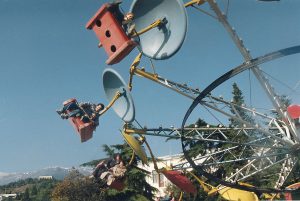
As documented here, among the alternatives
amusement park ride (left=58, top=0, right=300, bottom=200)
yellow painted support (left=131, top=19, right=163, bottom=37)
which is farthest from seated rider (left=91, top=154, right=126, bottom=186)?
yellow painted support (left=131, top=19, right=163, bottom=37)

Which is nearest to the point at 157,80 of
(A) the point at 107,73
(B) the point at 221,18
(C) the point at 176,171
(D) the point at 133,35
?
(A) the point at 107,73

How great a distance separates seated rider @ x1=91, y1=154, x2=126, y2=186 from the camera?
75.0ft

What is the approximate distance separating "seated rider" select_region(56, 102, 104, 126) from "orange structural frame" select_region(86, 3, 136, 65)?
4.37 m

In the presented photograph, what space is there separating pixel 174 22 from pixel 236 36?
280cm

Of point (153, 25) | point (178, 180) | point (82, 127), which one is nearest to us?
point (153, 25)

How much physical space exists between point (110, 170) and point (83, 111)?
12.5 feet

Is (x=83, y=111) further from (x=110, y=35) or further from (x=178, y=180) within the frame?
(x=178, y=180)

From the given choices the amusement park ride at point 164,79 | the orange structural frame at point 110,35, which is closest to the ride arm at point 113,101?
the amusement park ride at point 164,79

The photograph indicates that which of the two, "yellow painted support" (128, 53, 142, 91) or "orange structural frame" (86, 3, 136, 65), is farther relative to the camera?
"yellow painted support" (128, 53, 142, 91)

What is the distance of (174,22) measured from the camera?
1688cm

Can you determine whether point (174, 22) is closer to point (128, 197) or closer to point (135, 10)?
point (135, 10)

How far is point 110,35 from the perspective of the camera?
1789cm

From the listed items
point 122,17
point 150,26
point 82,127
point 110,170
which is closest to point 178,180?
point 110,170

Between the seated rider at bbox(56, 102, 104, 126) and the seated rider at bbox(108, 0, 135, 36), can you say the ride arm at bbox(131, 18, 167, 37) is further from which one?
the seated rider at bbox(56, 102, 104, 126)
